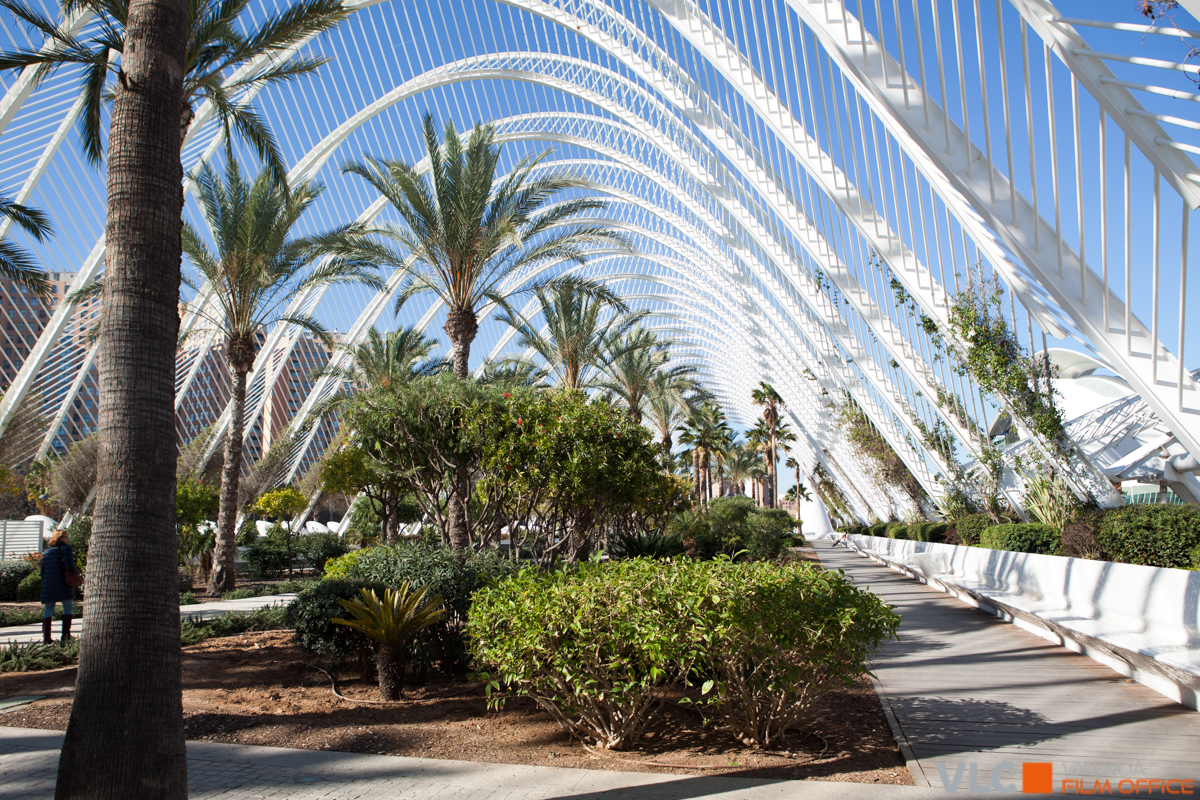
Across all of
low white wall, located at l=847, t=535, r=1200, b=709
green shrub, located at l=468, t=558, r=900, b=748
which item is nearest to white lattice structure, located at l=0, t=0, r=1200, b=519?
low white wall, located at l=847, t=535, r=1200, b=709

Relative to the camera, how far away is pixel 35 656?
788 centimetres

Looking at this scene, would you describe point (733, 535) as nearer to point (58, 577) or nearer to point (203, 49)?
point (58, 577)

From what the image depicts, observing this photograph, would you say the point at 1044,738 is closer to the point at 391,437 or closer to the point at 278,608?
the point at 391,437

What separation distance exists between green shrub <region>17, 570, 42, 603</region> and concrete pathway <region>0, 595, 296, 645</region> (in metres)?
2.95

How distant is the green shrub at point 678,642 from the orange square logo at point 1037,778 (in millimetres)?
990

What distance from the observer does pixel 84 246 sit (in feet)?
69.1

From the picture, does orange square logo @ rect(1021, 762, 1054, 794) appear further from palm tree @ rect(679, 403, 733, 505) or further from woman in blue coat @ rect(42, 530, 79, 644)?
palm tree @ rect(679, 403, 733, 505)

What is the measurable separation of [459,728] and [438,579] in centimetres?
187

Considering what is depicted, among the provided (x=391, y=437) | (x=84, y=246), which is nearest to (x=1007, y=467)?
(x=391, y=437)

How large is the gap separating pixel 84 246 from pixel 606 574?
2195 centimetres

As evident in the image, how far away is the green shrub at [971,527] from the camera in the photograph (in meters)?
18.0

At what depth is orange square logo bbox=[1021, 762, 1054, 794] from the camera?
4.04 meters

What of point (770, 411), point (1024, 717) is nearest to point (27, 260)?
point (1024, 717)

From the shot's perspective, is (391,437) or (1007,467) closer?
(391,437)
